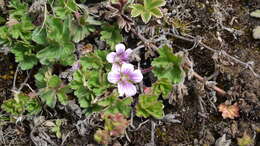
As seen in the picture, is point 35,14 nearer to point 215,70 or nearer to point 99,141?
point 99,141

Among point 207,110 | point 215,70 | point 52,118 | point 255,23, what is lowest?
point 52,118

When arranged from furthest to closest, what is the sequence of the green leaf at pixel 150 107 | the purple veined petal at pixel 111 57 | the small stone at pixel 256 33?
the small stone at pixel 256 33 < the purple veined petal at pixel 111 57 < the green leaf at pixel 150 107

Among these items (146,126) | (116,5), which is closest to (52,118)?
(146,126)

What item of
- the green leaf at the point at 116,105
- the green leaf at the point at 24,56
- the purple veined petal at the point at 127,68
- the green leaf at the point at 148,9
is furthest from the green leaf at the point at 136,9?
the green leaf at the point at 24,56

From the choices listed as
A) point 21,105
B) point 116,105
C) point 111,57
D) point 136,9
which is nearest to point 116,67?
point 111,57

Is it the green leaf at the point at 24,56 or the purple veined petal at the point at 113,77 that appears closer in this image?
the purple veined petal at the point at 113,77

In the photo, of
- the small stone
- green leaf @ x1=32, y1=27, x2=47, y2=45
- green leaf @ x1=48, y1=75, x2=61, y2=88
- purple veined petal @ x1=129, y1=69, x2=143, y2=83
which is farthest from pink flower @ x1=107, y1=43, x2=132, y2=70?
the small stone

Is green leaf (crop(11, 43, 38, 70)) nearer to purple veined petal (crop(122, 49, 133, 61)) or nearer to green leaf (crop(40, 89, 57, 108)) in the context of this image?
green leaf (crop(40, 89, 57, 108))

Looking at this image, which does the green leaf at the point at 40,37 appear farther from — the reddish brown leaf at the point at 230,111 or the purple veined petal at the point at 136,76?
the reddish brown leaf at the point at 230,111
